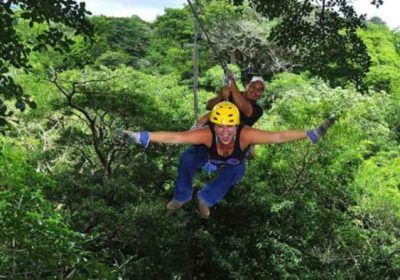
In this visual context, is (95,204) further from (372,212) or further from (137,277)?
(372,212)

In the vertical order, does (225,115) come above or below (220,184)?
above

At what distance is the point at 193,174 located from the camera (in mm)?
3947

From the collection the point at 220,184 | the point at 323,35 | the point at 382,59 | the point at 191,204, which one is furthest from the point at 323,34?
the point at 382,59

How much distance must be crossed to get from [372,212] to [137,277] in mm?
5110

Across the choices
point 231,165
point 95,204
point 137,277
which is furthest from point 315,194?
point 231,165

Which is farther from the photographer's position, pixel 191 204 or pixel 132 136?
pixel 191 204

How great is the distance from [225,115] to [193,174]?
2.22 ft

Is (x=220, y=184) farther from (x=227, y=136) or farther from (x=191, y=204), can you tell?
(x=191, y=204)

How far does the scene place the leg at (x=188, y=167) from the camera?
12.7 ft

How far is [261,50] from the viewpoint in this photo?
2442 cm

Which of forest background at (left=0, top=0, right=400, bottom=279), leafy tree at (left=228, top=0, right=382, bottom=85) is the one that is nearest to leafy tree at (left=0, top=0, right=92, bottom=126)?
leafy tree at (left=228, top=0, right=382, bottom=85)

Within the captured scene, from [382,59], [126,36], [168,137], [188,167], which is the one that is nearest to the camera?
[168,137]

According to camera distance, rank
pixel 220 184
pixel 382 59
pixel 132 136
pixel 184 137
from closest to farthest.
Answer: pixel 132 136 < pixel 184 137 < pixel 220 184 < pixel 382 59

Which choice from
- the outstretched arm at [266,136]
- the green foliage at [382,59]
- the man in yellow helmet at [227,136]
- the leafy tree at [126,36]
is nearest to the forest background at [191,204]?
the man in yellow helmet at [227,136]
